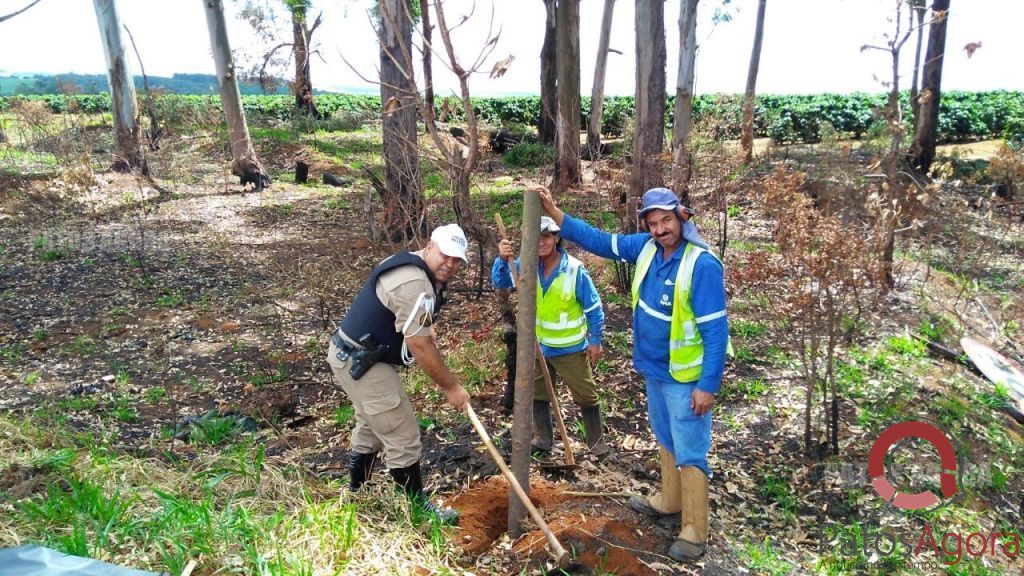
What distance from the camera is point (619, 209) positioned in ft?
24.2

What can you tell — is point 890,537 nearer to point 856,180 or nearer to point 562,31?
point 856,180

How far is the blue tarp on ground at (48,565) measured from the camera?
2.20m

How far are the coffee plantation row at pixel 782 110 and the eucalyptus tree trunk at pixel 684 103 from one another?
1770mm

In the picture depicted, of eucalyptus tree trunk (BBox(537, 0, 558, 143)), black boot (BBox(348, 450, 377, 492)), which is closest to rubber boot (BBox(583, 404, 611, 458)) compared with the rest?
black boot (BBox(348, 450, 377, 492))

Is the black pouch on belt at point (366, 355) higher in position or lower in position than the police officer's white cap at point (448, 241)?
lower

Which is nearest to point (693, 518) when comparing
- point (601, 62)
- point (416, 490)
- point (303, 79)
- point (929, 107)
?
point (416, 490)

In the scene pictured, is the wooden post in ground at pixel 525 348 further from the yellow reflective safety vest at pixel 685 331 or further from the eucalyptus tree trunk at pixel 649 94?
the eucalyptus tree trunk at pixel 649 94

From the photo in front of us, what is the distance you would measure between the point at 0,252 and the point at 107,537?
8371 millimetres

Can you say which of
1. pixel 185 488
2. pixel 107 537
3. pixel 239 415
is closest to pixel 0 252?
pixel 239 415

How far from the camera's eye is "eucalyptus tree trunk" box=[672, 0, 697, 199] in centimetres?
698

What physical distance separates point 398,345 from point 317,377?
8.55 ft

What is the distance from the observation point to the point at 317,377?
5.61 meters

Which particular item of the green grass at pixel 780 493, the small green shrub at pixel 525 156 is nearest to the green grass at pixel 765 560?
the green grass at pixel 780 493

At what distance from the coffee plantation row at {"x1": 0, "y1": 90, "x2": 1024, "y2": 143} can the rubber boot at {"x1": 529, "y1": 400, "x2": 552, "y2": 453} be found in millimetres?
11724
